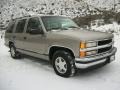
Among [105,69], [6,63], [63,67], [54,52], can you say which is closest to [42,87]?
[63,67]

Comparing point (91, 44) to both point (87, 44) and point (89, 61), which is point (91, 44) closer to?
point (87, 44)

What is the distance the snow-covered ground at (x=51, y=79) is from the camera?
485 centimetres

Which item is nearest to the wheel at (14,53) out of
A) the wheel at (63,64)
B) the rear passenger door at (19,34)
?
the rear passenger door at (19,34)

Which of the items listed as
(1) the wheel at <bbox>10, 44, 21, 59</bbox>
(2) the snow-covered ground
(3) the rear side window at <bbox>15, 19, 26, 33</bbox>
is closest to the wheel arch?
(2) the snow-covered ground

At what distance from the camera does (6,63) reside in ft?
24.9

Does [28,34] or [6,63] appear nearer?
[28,34]

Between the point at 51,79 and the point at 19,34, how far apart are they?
9.07ft

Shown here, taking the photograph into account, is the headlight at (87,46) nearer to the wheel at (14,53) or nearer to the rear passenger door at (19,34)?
the rear passenger door at (19,34)

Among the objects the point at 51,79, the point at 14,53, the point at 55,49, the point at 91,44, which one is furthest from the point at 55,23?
the point at 14,53

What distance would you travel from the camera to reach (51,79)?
5.44 metres

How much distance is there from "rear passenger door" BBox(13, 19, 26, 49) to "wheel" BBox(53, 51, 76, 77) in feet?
6.84

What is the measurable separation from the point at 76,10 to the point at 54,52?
25.1 meters

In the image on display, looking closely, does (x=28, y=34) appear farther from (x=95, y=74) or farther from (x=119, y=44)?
(x=119, y=44)

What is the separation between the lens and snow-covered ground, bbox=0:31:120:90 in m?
4.85
